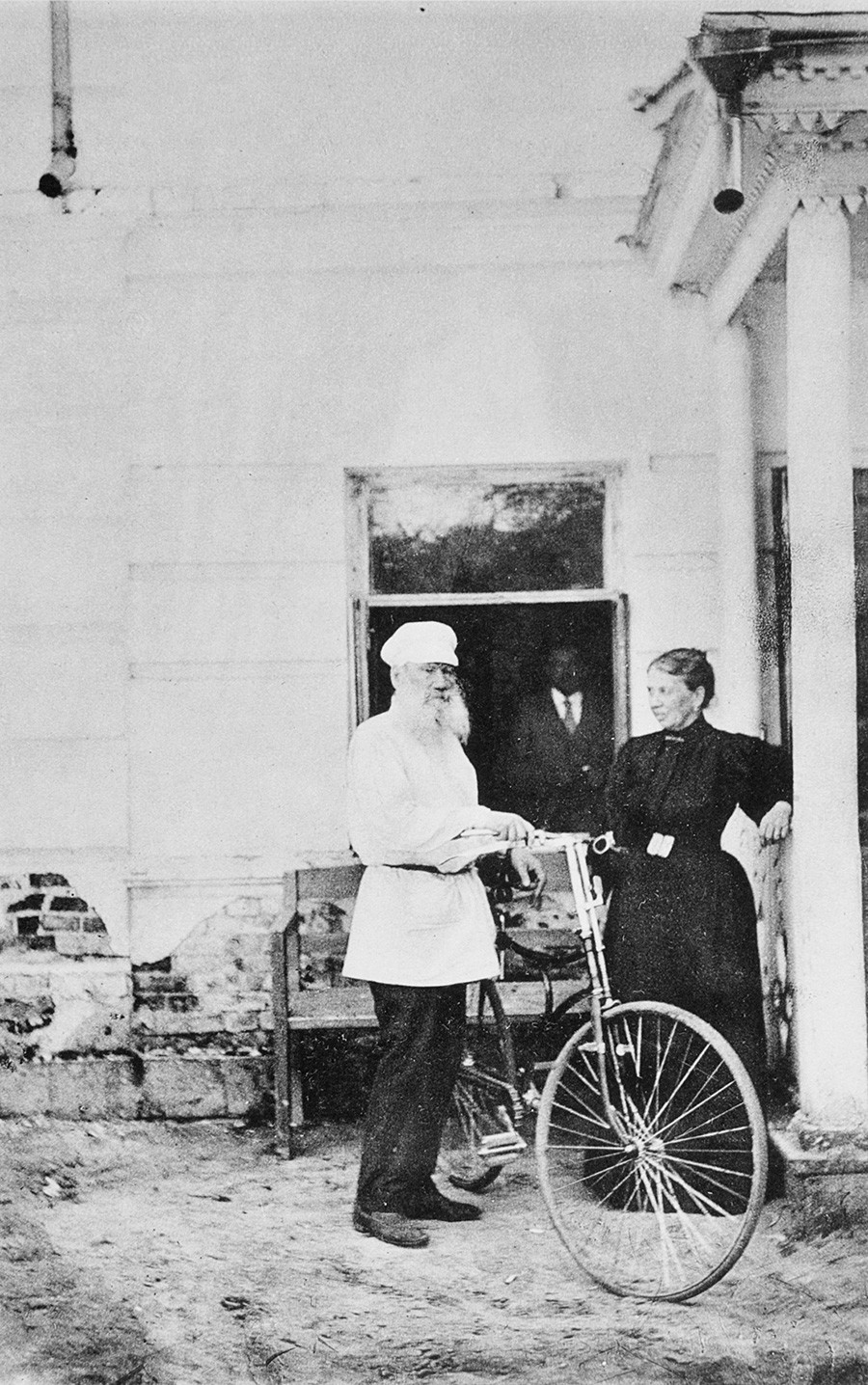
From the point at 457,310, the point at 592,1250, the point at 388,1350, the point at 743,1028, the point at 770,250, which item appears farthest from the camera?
the point at 457,310

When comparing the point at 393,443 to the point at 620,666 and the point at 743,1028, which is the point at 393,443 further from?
the point at 743,1028

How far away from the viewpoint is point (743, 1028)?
13.1 ft

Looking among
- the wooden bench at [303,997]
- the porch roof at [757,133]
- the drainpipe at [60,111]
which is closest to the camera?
the porch roof at [757,133]

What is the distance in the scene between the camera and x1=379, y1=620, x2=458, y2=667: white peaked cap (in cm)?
399

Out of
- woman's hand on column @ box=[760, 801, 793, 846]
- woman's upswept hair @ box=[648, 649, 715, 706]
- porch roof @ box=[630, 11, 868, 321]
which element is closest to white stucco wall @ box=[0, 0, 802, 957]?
porch roof @ box=[630, 11, 868, 321]

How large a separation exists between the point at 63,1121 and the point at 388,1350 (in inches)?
96.2

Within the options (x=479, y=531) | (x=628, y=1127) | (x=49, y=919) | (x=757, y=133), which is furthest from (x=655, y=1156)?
(x=757, y=133)

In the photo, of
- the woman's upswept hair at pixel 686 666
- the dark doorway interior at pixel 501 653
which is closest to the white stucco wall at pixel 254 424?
the dark doorway interior at pixel 501 653

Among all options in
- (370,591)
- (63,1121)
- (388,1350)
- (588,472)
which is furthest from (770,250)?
(63,1121)

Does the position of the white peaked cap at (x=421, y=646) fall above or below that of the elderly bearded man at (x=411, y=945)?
above

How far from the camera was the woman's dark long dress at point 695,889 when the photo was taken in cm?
401

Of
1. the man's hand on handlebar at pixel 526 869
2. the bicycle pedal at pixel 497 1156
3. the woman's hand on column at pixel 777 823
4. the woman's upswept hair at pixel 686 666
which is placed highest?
the woman's upswept hair at pixel 686 666

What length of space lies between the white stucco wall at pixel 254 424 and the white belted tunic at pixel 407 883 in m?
1.27

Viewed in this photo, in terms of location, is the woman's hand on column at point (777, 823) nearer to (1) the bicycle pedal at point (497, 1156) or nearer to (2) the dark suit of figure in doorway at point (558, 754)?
(2) the dark suit of figure in doorway at point (558, 754)
